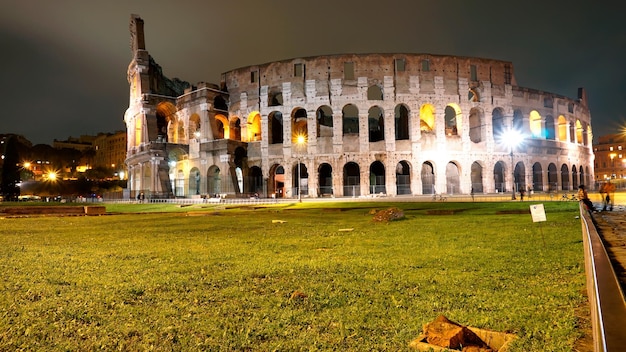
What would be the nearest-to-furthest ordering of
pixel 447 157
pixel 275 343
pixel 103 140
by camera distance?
pixel 275 343 → pixel 447 157 → pixel 103 140

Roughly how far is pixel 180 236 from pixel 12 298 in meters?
6.72

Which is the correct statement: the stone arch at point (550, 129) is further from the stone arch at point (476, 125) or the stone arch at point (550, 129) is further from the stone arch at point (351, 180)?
the stone arch at point (351, 180)

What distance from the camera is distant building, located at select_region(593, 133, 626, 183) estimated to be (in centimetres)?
10231

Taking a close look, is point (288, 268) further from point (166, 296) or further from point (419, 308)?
point (419, 308)

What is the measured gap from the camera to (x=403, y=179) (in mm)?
46688

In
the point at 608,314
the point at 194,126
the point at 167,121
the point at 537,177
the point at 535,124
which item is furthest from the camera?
the point at 167,121

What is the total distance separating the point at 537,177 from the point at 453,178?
1299cm

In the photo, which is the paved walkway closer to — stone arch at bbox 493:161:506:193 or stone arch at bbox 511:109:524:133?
stone arch at bbox 493:161:506:193

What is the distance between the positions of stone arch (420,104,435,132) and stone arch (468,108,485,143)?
16.6 feet

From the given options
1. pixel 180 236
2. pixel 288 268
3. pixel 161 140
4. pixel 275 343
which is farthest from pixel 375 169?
pixel 275 343

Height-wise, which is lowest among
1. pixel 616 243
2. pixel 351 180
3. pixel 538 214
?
pixel 616 243

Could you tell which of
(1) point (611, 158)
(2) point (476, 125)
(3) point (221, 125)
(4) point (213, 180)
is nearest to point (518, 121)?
(2) point (476, 125)

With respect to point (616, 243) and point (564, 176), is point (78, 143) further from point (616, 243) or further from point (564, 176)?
point (616, 243)

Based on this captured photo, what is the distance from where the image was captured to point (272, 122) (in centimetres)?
5103
